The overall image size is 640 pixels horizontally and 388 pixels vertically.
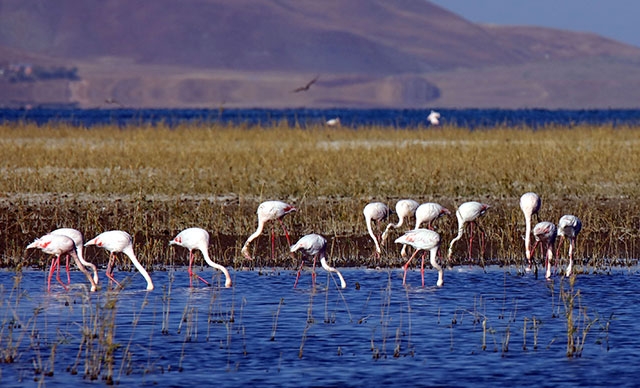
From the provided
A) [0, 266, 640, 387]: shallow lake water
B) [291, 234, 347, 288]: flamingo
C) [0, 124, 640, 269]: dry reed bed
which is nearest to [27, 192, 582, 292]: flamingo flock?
[291, 234, 347, 288]: flamingo

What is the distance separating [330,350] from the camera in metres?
9.60

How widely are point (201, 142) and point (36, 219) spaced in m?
15.0

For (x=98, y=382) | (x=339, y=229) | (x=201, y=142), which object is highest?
(x=201, y=142)

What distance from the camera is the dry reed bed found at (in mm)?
15141

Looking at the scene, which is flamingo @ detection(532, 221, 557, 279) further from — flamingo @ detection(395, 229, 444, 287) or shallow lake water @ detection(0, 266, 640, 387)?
flamingo @ detection(395, 229, 444, 287)

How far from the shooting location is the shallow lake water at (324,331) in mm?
8812

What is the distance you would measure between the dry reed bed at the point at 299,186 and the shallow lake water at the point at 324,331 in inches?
56.8

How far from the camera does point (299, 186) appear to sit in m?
19.8

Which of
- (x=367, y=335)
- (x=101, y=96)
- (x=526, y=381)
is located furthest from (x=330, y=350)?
(x=101, y=96)

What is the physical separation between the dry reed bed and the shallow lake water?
144 centimetres

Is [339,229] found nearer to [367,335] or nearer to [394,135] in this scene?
[367,335]

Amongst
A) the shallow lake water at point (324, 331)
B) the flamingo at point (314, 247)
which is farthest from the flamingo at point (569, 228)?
the flamingo at point (314, 247)

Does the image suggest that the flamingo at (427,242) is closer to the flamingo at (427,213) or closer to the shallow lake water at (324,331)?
the shallow lake water at (324,331)

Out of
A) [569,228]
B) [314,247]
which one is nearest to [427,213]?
[569,228]
